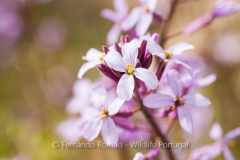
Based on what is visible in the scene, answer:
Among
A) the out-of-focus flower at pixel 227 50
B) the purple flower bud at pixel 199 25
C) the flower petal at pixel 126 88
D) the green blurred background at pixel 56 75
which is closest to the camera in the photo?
the flower petal at pixel 126 88

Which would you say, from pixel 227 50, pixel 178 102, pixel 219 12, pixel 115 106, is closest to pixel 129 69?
pixel 115 106

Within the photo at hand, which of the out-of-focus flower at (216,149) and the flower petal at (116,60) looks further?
the out-of-focus flower at (216,149)

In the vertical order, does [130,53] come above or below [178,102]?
above

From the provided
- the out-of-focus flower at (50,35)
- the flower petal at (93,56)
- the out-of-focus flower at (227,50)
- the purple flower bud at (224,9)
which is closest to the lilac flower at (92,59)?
the flower petal at (93,56)

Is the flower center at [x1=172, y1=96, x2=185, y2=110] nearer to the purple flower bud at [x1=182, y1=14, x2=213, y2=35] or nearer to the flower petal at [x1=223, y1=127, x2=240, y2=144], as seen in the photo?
the flower petal at [x1=223, y1=127, x2=240, y2=144]

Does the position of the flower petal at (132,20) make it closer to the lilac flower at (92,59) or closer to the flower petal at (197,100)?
the lilac flower at (92,59)

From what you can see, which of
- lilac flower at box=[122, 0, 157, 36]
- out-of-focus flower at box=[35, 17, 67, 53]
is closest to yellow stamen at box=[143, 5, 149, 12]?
lilac flower at box=[122, 0, 157, 36]

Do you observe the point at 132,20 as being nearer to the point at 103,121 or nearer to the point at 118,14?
the point at 118,14

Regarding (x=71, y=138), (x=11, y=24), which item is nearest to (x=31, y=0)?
(x=11, y=24)
